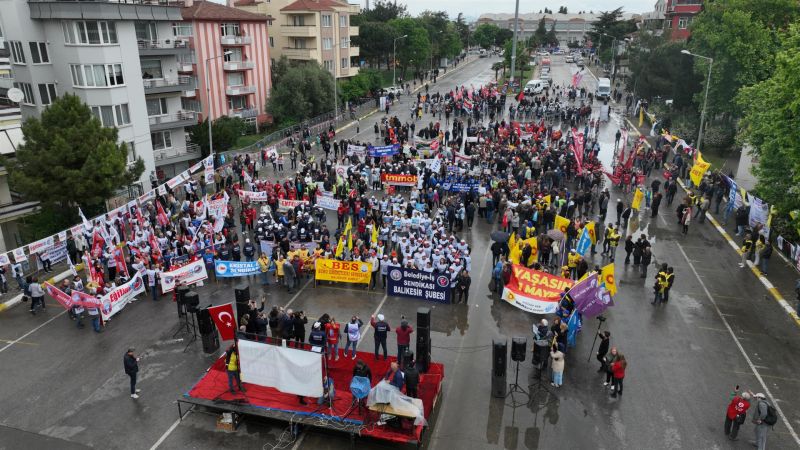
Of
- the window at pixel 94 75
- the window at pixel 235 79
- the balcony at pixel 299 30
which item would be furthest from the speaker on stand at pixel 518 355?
the balcony at pixel 299 30

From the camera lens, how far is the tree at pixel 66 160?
2742 cm

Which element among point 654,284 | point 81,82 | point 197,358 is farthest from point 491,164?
point 81,82

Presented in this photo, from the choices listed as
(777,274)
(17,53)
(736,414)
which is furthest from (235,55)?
(736,414)

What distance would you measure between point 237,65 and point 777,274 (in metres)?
46.9

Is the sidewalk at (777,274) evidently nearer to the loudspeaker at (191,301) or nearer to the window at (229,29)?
the loudspeaker at (191,301)

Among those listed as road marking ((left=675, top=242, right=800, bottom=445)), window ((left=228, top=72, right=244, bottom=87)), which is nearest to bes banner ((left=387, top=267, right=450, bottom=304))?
road marking ((left=675, top=242, right=800, bottom=445))

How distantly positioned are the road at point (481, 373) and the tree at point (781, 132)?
434 cm

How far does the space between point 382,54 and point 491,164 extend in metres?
62.5

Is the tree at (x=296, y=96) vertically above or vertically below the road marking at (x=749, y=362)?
above

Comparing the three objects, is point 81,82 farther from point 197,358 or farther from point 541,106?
point 541,106

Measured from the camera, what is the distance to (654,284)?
2219cm

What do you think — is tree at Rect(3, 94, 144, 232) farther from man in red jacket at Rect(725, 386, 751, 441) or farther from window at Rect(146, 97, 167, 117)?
man in red jacket at Rect(725, 386, 751, 441)

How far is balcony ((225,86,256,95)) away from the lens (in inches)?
2162

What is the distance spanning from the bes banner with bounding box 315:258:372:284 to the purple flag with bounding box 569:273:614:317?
25.7 feet
